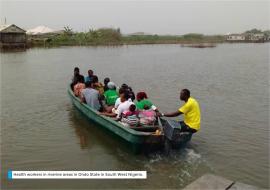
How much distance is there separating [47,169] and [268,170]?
463cm

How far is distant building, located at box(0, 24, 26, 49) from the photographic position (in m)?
44.4

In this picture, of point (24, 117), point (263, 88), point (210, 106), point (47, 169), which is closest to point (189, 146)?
point (47, 169)

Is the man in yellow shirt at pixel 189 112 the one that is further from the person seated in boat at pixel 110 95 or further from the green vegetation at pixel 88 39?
the green vegetation at pixel 88 39

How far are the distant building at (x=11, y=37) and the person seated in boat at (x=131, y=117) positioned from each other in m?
A: 39.8

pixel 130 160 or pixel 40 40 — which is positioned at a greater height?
pixel 40 40

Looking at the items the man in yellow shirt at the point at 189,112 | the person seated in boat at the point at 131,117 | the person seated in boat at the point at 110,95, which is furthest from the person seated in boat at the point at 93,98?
the man in yellow shirt at the point at 189,112

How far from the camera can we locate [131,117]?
25.6ft

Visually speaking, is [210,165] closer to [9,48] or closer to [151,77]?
[151,77]

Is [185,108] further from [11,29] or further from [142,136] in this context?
[11,29]

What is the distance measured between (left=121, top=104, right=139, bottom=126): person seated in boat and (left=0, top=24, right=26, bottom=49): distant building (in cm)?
3978

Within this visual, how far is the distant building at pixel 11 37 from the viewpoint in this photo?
146 feet

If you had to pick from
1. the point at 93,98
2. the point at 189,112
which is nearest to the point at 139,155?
the point at 189,112

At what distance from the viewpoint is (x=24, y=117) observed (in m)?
11.2

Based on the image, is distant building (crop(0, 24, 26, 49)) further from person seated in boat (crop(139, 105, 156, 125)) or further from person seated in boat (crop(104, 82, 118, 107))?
person seated in boat (crop(139, 105, 156, 125))
